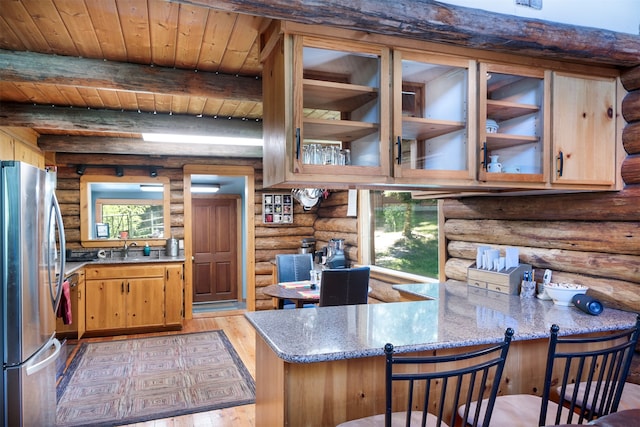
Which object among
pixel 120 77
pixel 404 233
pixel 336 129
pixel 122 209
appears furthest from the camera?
pixel 122 209

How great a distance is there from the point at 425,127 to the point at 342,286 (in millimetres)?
1607

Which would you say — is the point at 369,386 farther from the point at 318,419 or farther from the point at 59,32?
the point at 59,32

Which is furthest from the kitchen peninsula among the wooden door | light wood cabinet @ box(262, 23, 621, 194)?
the wooden door

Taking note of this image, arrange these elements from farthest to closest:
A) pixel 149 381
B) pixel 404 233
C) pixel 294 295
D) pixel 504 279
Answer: pixel 404 233 → pixel 149 381 → pixel 294 295 → pixel 504 279

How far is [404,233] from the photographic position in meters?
4.61

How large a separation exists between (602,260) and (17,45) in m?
3.69

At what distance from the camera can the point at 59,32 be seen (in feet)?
8.18

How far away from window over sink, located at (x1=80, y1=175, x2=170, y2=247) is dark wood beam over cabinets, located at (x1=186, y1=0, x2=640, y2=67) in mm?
4844

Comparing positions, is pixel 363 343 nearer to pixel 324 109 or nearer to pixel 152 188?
pixel 324 109

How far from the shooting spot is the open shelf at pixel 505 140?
7.96 feet

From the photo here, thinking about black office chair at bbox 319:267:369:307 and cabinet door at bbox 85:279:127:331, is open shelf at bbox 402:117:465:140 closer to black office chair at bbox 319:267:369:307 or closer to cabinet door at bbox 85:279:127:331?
black office chair at bbox 319:267:369:307

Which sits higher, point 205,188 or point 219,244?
point 205,188

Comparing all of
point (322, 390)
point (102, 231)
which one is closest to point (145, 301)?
point (102, 231)

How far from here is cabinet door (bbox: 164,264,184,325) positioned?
18.5ft
